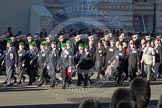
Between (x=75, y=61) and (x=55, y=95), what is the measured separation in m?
2.54

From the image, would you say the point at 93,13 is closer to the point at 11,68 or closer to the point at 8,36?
the point at 8,36

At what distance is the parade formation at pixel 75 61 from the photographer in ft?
71.6

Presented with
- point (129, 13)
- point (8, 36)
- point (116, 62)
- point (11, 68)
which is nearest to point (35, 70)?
point (11, 68)

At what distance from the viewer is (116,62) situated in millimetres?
23297

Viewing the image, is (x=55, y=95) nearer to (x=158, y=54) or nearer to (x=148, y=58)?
(x=148, y=58)

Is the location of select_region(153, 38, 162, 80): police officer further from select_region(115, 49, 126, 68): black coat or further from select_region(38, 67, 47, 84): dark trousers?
select_region(38, 67, 47, 84): dark trousers

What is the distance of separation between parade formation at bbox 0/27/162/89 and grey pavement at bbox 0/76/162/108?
0.43 meters

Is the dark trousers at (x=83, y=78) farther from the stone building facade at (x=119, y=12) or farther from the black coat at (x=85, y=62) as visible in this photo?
the stone building facade at (x=119, y=12)

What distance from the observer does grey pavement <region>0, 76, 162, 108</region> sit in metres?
17.8

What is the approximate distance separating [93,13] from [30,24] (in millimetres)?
8151

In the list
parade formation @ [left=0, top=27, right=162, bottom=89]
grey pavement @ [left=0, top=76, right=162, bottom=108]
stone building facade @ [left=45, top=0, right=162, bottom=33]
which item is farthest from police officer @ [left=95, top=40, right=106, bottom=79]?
stone building facade @ [left=45, top=0, right=162, bottom=33]

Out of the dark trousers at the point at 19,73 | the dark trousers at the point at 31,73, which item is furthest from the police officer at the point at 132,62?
the dark trousers at the point at 19,73

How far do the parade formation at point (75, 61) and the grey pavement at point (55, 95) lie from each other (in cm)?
43

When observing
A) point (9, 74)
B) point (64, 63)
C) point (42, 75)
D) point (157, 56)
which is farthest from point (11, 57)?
point (157, 56)
